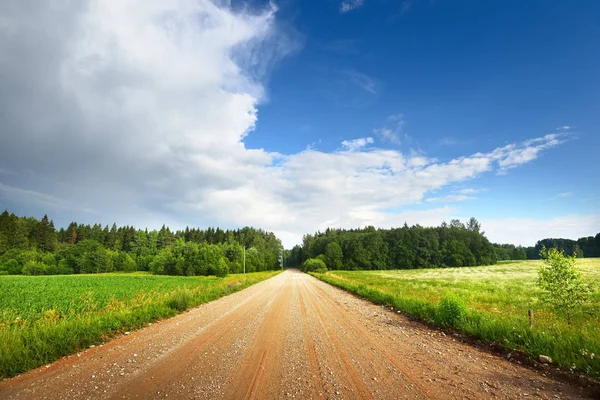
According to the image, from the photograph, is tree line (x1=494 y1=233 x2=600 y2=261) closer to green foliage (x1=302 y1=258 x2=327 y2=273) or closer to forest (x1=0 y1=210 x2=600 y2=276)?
forest (x1=0 y1=210 x2=600 y2=276)

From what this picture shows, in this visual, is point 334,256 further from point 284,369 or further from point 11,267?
point 11,267

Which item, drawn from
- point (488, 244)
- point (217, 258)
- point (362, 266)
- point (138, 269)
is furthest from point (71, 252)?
point (488, 244)

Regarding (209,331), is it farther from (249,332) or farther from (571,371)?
(571,371)

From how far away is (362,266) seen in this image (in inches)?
3920

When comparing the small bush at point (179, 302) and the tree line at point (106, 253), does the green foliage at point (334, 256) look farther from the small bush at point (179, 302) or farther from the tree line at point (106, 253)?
the small bush at point (179, 302)

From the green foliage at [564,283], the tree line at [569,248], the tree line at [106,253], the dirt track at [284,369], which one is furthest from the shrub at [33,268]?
the tree line at [569,248]

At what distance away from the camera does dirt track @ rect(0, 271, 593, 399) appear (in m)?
5.05

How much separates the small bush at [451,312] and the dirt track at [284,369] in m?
1.32

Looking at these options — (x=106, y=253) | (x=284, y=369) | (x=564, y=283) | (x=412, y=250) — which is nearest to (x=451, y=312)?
(x=564, y=283)

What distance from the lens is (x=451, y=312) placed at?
10906 mm

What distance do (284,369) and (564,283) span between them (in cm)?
1223

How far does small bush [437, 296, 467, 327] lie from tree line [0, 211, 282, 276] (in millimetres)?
66491

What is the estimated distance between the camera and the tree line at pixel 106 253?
75312mm

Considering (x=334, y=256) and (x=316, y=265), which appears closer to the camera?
(x=316, y=265)
